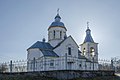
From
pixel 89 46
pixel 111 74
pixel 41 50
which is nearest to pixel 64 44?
pixel 41 50

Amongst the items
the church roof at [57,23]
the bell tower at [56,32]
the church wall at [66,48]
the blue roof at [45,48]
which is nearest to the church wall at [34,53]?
the blue roof at [45,48]

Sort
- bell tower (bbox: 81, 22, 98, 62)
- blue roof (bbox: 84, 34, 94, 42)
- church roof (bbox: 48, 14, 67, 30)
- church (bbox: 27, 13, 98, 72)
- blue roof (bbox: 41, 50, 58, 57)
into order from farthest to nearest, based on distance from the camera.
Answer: blue roof (bbox: 84, 34, 94, 42), bell tower (bbox: 81, 22, 98, 62), church roof (bbox: 48, 14, 67, 30), blue roof (bbox: 41, 50, 58, 57), church (bbox: 27, 13, 98, 72)

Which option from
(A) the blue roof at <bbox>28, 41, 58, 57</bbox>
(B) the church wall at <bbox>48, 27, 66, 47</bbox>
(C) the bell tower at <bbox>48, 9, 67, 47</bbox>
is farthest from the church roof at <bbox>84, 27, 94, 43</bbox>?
(A) the blue roof at <bbox>28, 41, 58, 57</bbox>

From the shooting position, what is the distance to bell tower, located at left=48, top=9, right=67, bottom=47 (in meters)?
36.0

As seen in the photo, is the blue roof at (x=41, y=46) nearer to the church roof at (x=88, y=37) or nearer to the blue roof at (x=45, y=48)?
the blue roof at (x=45, y=48)

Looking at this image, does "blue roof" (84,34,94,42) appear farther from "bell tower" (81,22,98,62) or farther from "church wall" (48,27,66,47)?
"church wall" (48,27,66,47)

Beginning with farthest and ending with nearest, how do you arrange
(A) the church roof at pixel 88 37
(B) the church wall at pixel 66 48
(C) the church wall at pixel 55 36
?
(A) the church roof at pixel 88 37, (C) the church wall at pixel 55 36, (B) the church wall at pixel 66 48

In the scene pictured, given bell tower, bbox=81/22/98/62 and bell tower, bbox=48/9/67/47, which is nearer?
bell tower, bbox=48/9/67/47

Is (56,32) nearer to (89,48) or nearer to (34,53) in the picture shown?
(34,53)

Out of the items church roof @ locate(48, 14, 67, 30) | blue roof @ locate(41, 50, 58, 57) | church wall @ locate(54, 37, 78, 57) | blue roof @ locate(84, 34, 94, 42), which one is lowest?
blue roof @ locate(41, 50, 58, 57)

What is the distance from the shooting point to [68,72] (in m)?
15.8

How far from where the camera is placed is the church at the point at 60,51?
1099 inches

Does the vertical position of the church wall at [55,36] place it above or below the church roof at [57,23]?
below

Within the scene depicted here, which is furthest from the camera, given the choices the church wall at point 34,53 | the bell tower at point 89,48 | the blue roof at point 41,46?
the bell tower at point 89,48
